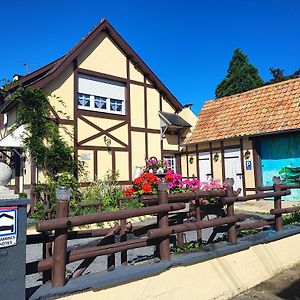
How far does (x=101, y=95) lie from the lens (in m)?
13.9

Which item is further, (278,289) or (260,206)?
(260,206)

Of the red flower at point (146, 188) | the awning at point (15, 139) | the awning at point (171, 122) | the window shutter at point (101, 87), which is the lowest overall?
the red flower at point (146, 188)

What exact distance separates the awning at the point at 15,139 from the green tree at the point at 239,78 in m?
23.3

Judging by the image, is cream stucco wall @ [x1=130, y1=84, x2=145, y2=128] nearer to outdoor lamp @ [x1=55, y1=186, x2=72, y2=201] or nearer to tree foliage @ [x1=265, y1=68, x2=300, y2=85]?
outdoor lamp @ [x1=55, y1=186, x2=72, y2=201]

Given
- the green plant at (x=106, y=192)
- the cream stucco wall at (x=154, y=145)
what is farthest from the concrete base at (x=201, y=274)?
the cream stucco wall at (x=154, y=145)

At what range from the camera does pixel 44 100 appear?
11859 millimetres

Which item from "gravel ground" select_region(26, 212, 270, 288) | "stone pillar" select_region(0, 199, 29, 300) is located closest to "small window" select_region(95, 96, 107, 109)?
"gravel ground" select_region(26, 212, 270, 288)

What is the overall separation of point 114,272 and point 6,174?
1.43 metres

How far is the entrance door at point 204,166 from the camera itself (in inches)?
614

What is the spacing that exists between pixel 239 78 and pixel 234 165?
746 inches

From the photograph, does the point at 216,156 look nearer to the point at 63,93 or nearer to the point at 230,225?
the point at 63,93

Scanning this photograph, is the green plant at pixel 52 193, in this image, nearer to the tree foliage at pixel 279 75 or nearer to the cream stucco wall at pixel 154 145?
the cream stucco wall at pixel 154 145

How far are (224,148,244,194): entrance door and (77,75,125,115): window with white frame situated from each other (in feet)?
16.4

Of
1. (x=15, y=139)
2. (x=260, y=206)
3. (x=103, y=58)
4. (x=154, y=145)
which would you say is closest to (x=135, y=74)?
(x=103, y=58)
